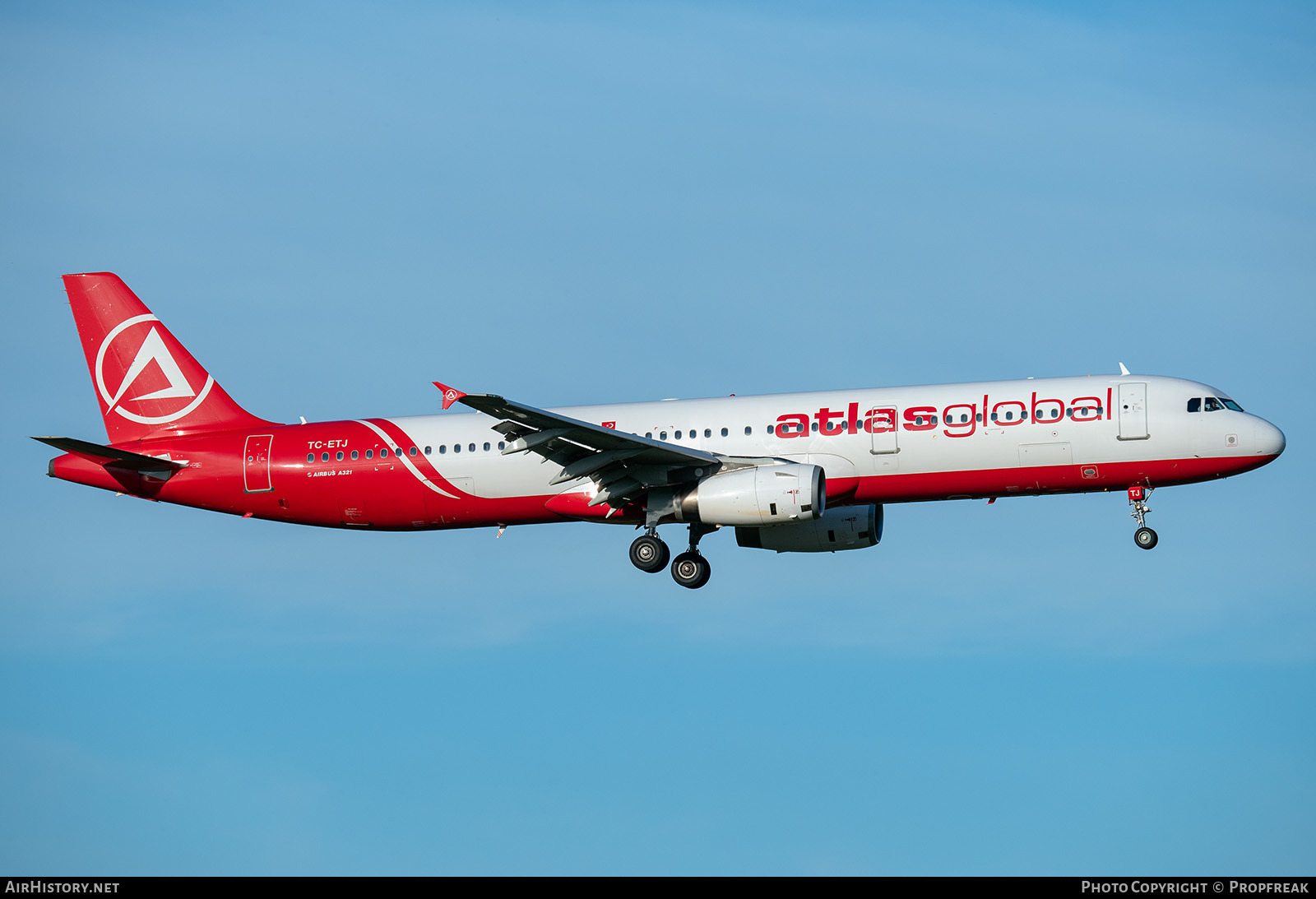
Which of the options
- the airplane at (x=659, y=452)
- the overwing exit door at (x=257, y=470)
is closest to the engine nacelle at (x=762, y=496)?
the airplane at (x=659, y=452)

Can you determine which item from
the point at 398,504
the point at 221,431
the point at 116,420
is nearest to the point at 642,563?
the point at 398,504

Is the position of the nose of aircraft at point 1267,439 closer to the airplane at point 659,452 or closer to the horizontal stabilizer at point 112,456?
the airplane at point 659,452

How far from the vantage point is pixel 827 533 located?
49.1m

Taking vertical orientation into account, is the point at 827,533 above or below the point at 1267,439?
below

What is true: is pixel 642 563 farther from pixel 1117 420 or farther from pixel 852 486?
pixel 1117 420

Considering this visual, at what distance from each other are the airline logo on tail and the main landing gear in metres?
14.6

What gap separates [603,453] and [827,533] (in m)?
8.11

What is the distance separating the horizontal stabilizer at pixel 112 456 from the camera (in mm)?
45719

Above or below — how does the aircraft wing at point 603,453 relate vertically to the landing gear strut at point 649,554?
above

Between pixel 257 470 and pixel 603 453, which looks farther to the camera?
pixel 257 470

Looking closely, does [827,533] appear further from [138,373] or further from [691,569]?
[138,373]

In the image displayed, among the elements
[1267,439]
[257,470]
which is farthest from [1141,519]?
[257,470]

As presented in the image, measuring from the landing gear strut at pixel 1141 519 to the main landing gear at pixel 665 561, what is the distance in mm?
11816

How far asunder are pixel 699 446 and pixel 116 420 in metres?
18.4
